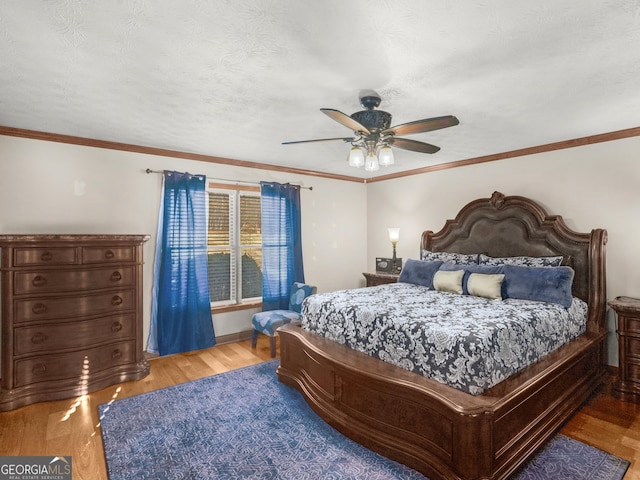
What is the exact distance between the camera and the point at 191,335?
14.0 ft

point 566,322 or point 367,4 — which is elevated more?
point 367,4

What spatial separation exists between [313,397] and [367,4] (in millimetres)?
A: 2700

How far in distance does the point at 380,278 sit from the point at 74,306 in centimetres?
365

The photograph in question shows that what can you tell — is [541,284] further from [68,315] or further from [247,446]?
[68,315]

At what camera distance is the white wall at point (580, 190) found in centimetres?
340

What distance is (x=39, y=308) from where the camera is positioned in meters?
3.06

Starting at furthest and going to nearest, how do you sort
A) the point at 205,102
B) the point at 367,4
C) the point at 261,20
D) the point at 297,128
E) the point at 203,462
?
the point at 297,128 → the point at 205,102 → the point at 203,462 → the point at 261,20 → the point at 367,4

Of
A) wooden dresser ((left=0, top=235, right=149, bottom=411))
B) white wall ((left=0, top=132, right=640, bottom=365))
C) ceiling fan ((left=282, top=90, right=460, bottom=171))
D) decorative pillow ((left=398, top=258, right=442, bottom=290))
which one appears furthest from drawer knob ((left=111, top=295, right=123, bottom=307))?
decorative pillow ((left=398, top=258, right=442, bottom=290))

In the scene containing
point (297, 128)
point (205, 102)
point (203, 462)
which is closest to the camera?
point (203, 462)

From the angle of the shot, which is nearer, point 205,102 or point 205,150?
point 205,102

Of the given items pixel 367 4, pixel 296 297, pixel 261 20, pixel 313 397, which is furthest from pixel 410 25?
pixel 296 297

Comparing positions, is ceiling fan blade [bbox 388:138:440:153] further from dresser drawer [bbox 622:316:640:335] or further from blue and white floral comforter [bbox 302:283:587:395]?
dresser drawer [bbox 622:316:640:335]

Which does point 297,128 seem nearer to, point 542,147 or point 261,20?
point 261,20

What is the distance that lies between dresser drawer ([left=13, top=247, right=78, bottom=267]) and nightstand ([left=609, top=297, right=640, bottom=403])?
488 centimetres
